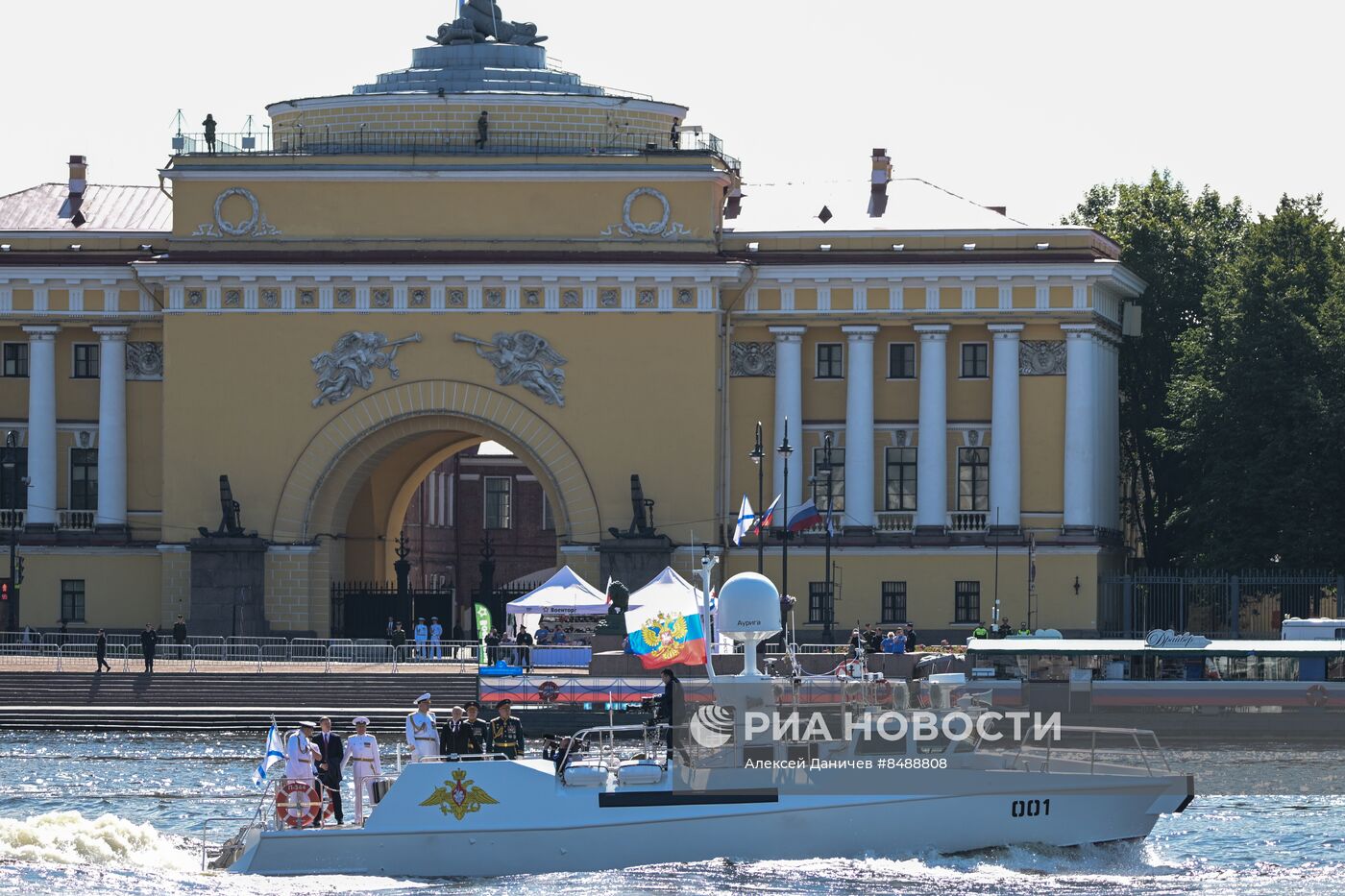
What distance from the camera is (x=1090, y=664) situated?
62750 mm

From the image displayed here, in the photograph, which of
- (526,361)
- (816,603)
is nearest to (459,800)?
(526,361)

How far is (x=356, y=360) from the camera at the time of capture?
7850 centimetres

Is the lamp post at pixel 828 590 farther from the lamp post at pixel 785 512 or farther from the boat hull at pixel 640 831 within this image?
the boat hull at pixel 640 831

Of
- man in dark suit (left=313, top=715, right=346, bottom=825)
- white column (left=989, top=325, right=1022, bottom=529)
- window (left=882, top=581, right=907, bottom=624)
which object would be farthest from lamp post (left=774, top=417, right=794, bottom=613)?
man in dark suit (left=313, top=715, right=346, bottom=825)

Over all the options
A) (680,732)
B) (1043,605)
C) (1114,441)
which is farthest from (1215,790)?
(1114,441)

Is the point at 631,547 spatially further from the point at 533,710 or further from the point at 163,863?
the point at 163,863

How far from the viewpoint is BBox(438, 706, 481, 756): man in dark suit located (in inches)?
1619

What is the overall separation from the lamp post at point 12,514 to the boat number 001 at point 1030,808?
40923 mm

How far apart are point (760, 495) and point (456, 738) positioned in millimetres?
32567

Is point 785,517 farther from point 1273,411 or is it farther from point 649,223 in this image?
point 1273,411

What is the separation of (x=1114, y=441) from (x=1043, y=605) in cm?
768

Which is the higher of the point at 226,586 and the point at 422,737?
the point at 226,586

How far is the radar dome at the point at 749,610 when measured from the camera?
41906 millimetres

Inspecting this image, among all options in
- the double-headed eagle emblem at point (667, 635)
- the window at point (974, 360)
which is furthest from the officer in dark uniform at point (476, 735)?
the window at point (974, 360)
